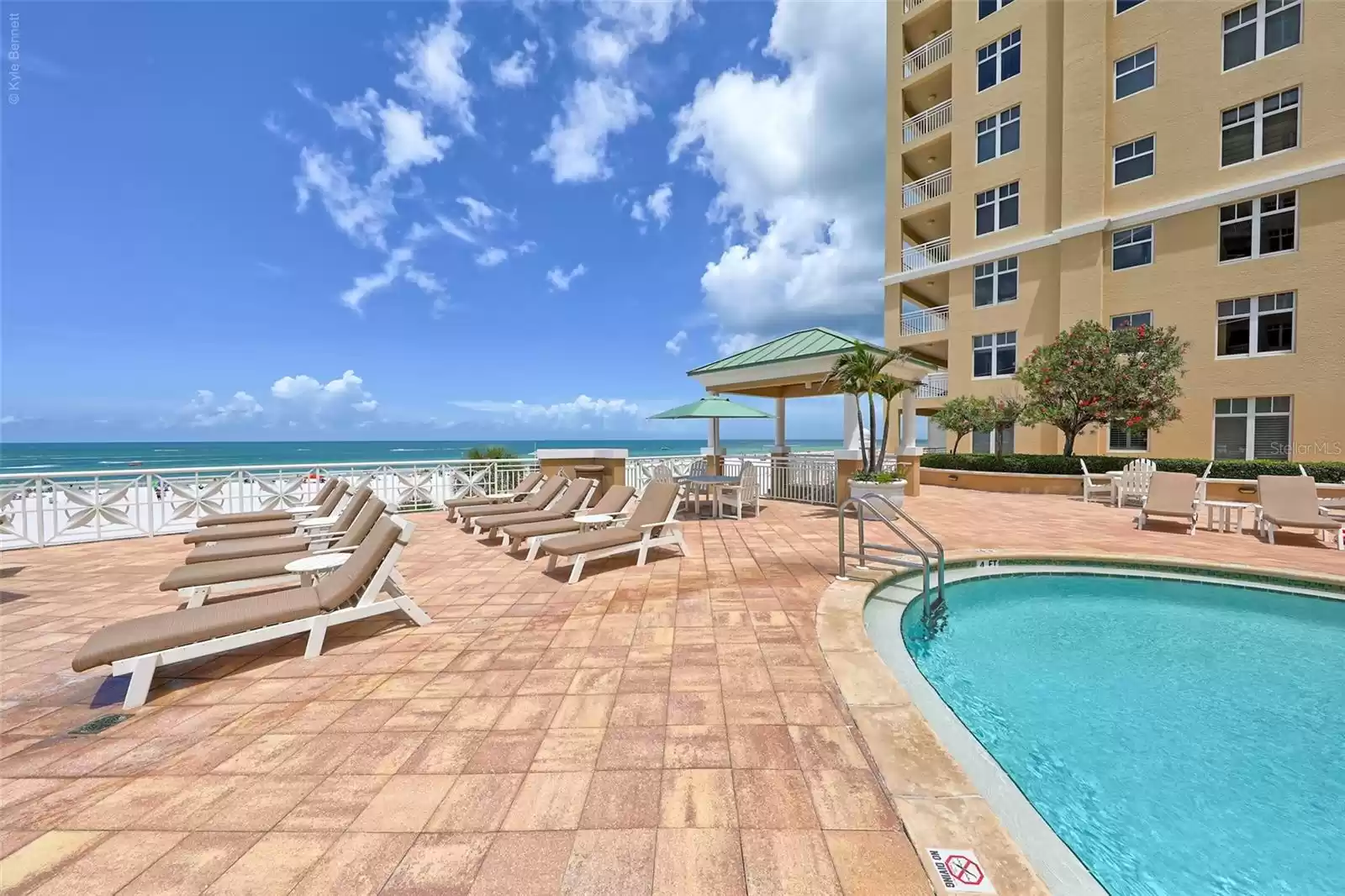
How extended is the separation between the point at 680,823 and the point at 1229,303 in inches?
841

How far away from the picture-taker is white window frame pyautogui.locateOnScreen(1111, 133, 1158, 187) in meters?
15.8

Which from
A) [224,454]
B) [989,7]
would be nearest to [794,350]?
[989,7]

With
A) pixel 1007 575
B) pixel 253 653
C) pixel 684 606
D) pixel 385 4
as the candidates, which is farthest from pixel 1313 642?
pixel 385 4

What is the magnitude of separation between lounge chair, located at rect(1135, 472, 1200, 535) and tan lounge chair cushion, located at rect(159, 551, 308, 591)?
12608 mm

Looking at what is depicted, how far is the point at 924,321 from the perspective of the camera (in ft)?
69.5

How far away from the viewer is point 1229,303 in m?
14.7

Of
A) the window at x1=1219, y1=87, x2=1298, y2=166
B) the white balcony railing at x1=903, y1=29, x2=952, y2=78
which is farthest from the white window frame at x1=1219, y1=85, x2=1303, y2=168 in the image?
the white balcony railing at x1=903, y1=29, x2=952, y2=78

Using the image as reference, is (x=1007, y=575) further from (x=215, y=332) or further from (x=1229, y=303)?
(x=215, y=332)

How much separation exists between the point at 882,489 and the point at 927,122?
19.5 m

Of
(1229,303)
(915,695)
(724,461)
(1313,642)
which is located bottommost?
(1313,642)

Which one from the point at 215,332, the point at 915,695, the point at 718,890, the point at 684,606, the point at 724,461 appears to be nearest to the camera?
the point at 718,890

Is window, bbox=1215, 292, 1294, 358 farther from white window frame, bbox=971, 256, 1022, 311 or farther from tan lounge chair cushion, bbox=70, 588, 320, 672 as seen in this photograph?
tan lounge chair cushion, bbox=70, 588, 320, 672

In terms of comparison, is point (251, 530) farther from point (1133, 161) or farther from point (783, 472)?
point (1133, 161)

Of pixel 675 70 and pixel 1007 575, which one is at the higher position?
pixel 675 70
